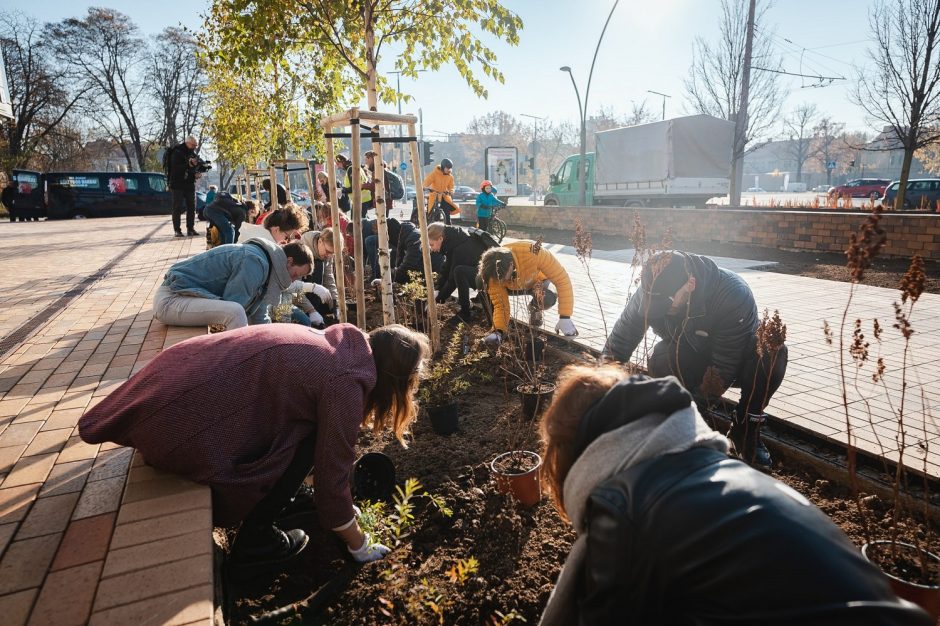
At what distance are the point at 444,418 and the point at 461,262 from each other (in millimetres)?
2871

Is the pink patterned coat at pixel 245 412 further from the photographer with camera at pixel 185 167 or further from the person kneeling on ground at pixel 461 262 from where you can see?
the photographer with camera at pixel 185 167

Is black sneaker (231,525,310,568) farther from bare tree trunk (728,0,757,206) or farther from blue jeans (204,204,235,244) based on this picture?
bare tree trunk (728,0,757,206)

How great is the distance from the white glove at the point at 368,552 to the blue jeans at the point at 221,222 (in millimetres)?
7342

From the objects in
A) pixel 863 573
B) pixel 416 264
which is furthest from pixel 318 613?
pixel 416 264

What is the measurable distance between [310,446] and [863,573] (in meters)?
1.70

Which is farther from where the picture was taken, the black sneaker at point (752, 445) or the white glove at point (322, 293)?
the white glove at point (322, 293)

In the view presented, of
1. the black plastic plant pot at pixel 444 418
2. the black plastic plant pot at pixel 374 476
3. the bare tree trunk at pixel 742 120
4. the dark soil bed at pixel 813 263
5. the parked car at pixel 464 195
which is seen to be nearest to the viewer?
the black plastic plant pot at pixel 374 476

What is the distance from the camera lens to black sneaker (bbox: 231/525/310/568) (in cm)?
212

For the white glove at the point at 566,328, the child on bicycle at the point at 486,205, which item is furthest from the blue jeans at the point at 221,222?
the white glove at the point at 566,328

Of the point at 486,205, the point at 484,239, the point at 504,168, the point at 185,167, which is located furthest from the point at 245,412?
the point at 504,168

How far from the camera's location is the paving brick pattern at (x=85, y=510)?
1.54 metres

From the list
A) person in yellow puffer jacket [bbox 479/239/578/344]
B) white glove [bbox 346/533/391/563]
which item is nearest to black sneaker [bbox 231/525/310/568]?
white glove [bbox 346/533/391/563]

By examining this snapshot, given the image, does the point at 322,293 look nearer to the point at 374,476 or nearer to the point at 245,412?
the point at 374,476

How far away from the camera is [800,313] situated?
5.97 m
